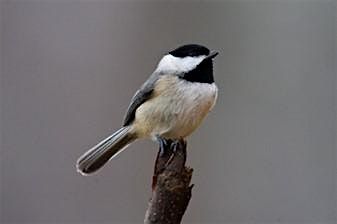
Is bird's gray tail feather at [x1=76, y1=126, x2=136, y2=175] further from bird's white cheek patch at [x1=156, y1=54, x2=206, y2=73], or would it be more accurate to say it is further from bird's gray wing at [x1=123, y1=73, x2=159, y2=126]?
bird's white cheek patch at [x1=156, y1=54, x2=206, y2=73]

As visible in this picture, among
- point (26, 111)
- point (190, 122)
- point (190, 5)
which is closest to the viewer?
point (190, 122)

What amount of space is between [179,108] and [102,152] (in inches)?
11.6

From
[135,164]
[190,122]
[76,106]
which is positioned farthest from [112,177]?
[190,122]

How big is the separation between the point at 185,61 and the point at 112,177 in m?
1.11

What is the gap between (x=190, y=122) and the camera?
150 centimetres

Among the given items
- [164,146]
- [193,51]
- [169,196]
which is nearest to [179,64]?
[193,51]

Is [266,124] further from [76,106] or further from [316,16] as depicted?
[76,106]

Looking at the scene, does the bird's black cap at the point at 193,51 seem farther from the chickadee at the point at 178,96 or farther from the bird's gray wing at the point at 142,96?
A: the bird's gray wing at the point at 142,96

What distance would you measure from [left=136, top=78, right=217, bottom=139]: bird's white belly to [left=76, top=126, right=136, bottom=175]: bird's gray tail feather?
13 cm

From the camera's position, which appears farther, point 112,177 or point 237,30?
point 237,30

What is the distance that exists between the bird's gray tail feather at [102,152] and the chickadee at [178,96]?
0.07 m

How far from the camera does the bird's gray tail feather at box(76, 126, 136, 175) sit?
5.37 ft

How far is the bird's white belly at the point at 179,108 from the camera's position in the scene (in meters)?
1.50

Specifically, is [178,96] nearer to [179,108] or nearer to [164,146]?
[179,108]
